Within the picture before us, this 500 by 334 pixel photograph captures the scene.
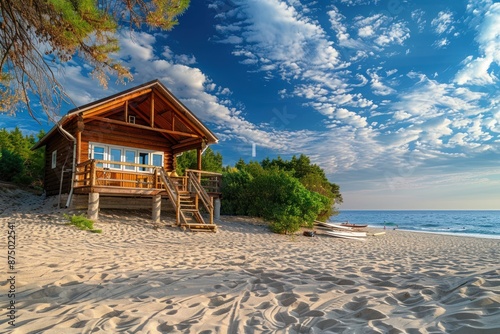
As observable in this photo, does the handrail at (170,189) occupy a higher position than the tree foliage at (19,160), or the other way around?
the tree foliage at (19,160)

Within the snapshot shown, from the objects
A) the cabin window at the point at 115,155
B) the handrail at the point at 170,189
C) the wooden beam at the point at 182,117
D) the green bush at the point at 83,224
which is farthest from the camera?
the cabin window at the point at 115,155

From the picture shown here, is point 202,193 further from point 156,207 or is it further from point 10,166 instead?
point 10,166

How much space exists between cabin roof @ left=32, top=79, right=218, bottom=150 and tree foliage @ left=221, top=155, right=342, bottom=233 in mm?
3023

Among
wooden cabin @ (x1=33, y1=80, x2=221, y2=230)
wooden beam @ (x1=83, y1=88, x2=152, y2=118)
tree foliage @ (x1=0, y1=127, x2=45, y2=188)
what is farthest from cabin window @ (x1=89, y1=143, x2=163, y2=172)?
tree foliage @ (x1=0, y1=127, x2=45, y2=188)

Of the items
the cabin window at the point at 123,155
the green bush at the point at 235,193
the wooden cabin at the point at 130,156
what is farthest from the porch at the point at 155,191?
the green bush at the point at 235,193

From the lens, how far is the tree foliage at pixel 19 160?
22.0 meters

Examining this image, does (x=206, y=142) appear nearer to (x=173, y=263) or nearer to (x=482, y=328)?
(x=173, y=263)

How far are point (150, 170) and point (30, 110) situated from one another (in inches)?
453

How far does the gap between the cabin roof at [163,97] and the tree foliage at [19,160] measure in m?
7.65

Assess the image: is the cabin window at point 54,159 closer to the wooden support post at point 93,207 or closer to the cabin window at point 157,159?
the cabin window at point 157,159

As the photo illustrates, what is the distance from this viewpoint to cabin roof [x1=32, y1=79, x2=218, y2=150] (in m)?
12.7

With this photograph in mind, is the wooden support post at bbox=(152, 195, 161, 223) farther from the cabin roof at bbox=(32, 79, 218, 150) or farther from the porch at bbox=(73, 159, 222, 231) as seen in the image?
the cabin roof at bbox=(32, 79, 218, 150)

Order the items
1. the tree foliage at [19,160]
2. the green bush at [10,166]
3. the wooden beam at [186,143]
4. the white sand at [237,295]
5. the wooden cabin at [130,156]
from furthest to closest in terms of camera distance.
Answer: the tree foliage at [19,160], the green bush at [10,166], the wooden beam at [186,143], the wooden cabin at [130,156], the white sand at [237,295]

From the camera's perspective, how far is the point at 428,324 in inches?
106
